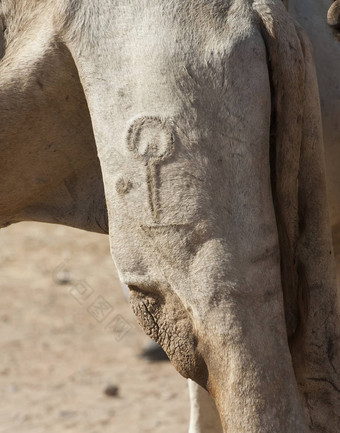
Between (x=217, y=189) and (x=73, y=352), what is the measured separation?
3025 millimetres

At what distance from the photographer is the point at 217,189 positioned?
66.2 inches

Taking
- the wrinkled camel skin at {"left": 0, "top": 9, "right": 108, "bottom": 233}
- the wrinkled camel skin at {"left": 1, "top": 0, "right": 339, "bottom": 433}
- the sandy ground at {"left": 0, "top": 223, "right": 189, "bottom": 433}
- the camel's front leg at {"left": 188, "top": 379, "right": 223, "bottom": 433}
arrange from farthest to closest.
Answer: the sandy ground at {"left": 0, "top": 223, "right": 189, "bottom": 433} → the camel's front leg at {"left": 188, "top": 379, "right": 223, "bottom": 433} → the wrinkled camel skin at {"left": 0, "top": 9, "right": 108, "bottom": 233} → the wrinkled camel skin at {"left": 1, "top": 0, "right": 339, "bottom": 433}

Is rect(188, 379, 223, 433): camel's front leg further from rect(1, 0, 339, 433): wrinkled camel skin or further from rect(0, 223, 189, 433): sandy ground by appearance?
rect(0, 223, 189, 433): sandy ground

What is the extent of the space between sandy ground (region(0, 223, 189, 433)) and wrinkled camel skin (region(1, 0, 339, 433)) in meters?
1.99

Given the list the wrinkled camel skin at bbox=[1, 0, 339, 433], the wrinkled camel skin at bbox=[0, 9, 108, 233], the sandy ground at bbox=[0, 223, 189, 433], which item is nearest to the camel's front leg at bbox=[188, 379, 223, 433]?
the wrinkled camel skin at bbox=[0, 9, 108, 233]

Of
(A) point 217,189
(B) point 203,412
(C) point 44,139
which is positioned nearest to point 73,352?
(B) point 203,412

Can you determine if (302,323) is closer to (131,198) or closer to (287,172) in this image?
(287,172)

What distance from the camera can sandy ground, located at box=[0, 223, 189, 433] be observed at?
12.6 ft

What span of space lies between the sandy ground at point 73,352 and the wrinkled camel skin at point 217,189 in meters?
1.99

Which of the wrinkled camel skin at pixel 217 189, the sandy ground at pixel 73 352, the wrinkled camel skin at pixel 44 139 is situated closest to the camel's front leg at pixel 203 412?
the wrinkled camel skin at pixel 44 139

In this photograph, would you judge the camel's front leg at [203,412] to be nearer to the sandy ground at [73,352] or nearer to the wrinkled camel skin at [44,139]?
the wrinkled camel skin at [44,139]

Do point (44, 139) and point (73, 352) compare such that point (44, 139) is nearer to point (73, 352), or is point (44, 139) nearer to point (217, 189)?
point (217, 189)

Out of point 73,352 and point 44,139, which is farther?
point 73,352

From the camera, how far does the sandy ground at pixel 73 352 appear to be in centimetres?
383
